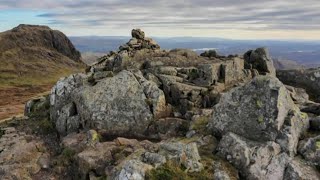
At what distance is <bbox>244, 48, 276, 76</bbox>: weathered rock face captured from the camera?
152 ft

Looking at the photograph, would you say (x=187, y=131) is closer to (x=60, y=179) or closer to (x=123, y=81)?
(x=123, y=81)

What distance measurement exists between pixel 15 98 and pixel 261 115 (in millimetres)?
145143

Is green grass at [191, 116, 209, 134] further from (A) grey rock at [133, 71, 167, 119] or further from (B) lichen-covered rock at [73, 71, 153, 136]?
(B) lichen-covered rock at [73, 71, 153, 136]

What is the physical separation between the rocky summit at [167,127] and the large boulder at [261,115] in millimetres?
65

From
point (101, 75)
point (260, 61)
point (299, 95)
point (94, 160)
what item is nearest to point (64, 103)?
point (101, 75)

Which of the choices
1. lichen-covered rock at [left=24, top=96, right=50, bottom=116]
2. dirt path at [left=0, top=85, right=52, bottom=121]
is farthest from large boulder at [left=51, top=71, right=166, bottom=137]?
dirt path at [left=0, top=85, right=52, bottom=121]

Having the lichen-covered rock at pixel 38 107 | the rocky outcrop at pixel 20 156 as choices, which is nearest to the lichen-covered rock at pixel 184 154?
the rocky outcrop at pixel 20 156

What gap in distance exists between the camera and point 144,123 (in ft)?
112

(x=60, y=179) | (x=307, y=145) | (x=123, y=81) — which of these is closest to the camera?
(x=307, y=145)

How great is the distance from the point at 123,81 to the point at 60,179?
9879 mm

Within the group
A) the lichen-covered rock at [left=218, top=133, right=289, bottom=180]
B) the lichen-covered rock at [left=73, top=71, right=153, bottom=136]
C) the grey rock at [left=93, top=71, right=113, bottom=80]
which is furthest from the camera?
the grey rock at [left=93, top=71, right=113, bottom=80]

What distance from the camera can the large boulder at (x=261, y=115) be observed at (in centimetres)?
2753

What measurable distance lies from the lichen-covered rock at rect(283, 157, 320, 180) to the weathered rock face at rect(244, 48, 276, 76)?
20934 mm

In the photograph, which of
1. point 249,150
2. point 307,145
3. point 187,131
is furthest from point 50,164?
point 307,145
